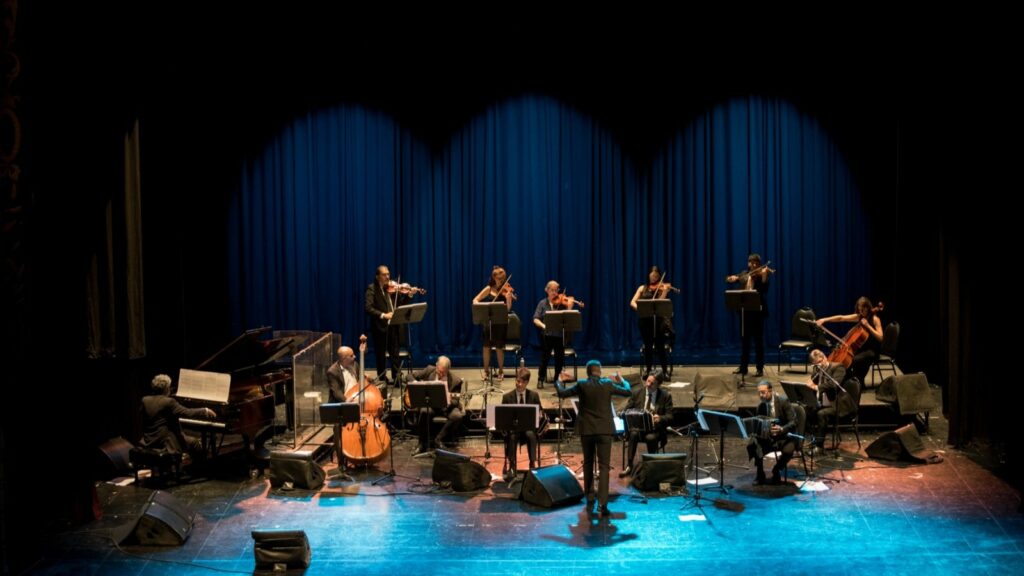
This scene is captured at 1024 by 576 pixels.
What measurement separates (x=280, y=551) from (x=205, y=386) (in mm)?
3153

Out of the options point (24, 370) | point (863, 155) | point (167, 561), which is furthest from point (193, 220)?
point (863, 155)

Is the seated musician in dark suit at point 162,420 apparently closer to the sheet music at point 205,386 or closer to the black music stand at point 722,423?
the sheet music at point 205,386

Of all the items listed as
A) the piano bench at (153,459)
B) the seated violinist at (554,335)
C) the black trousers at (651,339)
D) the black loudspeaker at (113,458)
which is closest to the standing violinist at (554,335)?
the seated violinist at (554,335)

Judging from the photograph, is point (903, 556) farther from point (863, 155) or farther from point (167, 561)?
point (863, 155)

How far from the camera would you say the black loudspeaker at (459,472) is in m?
11.5

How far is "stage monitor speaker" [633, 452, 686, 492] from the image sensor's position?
11328mm

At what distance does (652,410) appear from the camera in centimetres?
1202

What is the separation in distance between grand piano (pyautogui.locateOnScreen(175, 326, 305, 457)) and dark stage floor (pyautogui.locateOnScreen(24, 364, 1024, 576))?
2.02 ft

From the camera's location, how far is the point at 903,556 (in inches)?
376

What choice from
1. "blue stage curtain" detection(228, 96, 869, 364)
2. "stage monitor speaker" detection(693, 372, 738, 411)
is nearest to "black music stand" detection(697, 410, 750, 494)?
"stage monitor speaker" detection(693, 372, 738, 411)

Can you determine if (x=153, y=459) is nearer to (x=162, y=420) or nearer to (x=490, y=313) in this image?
(x=162, y=420)

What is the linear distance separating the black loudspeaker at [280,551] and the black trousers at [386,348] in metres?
5.05

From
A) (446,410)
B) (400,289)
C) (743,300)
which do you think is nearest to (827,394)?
(743,300)

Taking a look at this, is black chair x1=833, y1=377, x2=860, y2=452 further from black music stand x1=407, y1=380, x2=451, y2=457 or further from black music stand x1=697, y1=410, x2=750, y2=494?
black music stand x1=407, y1=380, x2=451, y2=457
